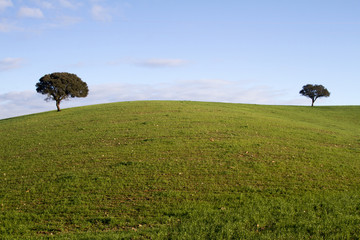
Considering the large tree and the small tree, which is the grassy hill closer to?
the large tree

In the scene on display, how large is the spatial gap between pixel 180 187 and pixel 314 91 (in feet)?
255

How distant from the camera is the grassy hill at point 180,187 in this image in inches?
398

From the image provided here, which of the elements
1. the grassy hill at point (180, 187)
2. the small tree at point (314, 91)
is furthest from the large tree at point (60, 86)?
the small tree at point (314, 91)

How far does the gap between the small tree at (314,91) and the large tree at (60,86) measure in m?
61.2

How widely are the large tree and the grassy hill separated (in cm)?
2753

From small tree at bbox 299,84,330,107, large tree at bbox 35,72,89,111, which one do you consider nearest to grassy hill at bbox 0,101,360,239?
large tree at bbox 35,72,89,111

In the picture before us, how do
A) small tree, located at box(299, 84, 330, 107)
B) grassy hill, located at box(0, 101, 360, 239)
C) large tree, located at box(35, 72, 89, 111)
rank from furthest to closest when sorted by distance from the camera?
1. small tree, located at box(299, 84, 330, 107)
2. large tree, located at box(35, 72, 89, 111)
3. grassy hill, located at box(0, 101, 360, 239)

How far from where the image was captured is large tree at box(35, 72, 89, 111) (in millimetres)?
50656

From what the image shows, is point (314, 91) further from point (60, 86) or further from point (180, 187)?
point (180, 187)

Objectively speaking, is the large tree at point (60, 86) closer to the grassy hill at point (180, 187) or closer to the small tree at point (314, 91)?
the grassy hill at point (180, 187)

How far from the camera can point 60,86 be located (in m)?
50.9

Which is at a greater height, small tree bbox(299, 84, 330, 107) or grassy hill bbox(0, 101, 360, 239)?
small tree bbox(299, 84, 330, 107)

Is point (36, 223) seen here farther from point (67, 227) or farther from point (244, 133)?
point (244, 133)

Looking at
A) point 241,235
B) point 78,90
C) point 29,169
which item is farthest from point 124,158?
point 78,90
